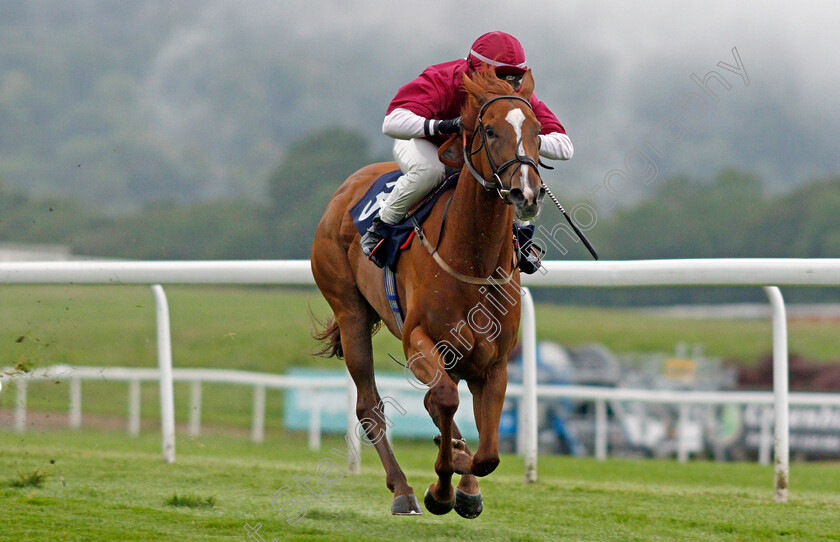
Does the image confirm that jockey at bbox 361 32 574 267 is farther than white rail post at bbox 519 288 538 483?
No

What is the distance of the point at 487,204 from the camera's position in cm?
324

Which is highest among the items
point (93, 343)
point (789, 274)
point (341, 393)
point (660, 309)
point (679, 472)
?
point (789, 274)

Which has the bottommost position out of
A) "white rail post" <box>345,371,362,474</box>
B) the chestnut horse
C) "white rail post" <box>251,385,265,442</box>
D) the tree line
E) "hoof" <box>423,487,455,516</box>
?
the tree line

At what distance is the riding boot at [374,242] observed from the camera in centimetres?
372

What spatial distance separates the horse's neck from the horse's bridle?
0.09m

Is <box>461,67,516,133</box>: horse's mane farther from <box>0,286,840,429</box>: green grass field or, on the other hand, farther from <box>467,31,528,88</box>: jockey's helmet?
<box>0,286,840,429</box>: green grass field

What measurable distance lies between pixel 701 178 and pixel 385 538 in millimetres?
67054

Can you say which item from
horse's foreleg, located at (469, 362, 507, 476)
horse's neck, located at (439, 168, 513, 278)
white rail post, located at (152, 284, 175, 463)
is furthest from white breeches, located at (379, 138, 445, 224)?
white rail post, located at (152, 284, 175, 463)

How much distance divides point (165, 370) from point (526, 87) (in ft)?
9.07

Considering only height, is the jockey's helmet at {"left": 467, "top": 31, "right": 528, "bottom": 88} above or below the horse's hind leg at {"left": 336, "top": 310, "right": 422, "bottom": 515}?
above

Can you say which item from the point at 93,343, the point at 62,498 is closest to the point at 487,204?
the point at 62,498

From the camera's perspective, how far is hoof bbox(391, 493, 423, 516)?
12.2 feet

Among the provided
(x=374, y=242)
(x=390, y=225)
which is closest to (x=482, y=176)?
(x=390, y=225)

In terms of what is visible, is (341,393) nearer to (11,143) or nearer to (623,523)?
(623,523)
